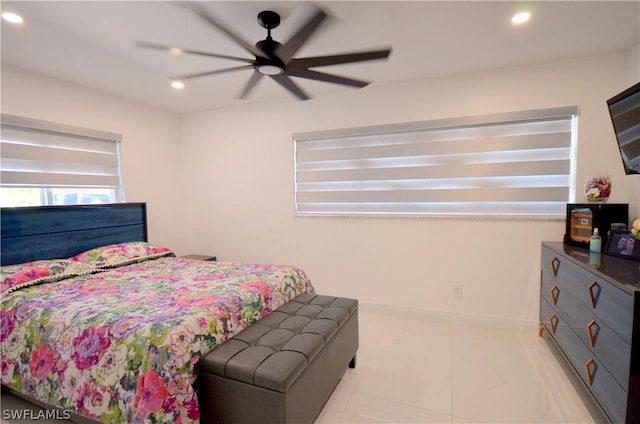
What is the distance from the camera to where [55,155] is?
297 cm

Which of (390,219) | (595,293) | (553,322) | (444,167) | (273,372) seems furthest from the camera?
(390,219)

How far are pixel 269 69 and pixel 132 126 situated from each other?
101 inches

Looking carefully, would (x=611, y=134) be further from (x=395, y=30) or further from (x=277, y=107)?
(x=277, y=107)

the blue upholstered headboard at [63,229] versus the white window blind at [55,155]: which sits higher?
the white window blind at [55,155]

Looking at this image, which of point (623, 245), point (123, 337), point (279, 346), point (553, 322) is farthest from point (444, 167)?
point (123, 337)

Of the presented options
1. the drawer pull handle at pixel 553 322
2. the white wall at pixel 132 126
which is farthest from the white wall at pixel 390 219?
the drawer pull handle at pixel 553 322

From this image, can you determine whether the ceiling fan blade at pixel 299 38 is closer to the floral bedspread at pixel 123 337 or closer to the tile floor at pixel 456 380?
the floral bedspread at pixel 123 337

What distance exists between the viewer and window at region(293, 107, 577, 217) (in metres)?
2.77

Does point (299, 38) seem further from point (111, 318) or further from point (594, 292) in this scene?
point (594, 292)

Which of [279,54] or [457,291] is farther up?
[279,54]

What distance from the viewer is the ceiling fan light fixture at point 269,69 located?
1.87 meters

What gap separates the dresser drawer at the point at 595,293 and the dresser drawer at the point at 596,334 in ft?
0.10

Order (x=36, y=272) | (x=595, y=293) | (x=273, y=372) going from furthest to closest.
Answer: (x=36, y=272) < (x=595, y=293) < (x=273, y=372)

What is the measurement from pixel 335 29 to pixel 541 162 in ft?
7.01
